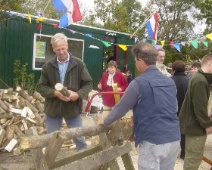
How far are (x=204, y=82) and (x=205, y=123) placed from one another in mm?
478

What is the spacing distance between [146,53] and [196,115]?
1.50 meters

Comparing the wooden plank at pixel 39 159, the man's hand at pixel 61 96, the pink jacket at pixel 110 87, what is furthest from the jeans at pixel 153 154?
the pink jacket at pixel 110 87

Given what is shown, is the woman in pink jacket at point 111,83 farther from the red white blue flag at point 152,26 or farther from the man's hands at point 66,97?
the red white blue flag at point 152,26

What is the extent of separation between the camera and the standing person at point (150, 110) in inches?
113

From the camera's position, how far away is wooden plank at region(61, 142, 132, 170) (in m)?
2.96

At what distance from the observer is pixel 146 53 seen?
9.64 feet

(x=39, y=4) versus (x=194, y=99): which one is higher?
(x=39, y=4)

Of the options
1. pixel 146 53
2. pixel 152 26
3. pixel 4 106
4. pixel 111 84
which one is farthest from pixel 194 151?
pixel 152 26

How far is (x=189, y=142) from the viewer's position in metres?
4.26

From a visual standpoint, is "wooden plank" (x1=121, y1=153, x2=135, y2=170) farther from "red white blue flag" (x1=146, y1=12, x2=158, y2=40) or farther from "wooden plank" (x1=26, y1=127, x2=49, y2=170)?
"red white blue flag" (x1=146, y1=12, x2=158, y2=40)

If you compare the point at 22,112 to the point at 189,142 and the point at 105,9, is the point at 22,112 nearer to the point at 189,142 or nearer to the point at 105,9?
the point at 189,142

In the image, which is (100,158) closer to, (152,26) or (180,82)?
(180,82)

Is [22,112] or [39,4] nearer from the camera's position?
[22,112]

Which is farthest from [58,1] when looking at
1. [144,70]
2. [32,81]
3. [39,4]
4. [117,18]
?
[39,4]
